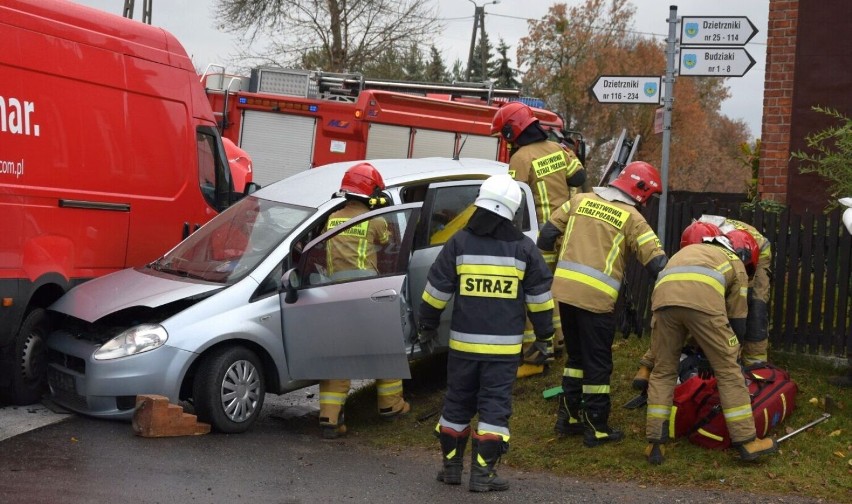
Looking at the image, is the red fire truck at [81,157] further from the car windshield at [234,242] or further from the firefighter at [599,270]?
the firefighter at [599,270]

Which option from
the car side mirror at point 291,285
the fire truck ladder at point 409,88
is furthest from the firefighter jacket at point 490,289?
the fire truck ladder at point 409,88

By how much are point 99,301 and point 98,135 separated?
1.46 metres

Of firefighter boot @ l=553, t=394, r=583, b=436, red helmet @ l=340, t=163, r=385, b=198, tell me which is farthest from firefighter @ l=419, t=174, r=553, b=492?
red helmet @ l=340, t=163, r=385, b=198


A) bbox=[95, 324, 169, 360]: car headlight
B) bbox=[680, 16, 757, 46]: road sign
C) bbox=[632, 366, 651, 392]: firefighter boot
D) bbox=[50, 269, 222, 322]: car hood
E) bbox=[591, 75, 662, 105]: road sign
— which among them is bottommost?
bbox=[632, 366, 651, 392]: firefighter boot

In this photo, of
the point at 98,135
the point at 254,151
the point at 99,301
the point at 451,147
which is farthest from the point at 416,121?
the point at 99,301

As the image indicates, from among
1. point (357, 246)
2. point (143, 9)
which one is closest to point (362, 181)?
point (357, 246)

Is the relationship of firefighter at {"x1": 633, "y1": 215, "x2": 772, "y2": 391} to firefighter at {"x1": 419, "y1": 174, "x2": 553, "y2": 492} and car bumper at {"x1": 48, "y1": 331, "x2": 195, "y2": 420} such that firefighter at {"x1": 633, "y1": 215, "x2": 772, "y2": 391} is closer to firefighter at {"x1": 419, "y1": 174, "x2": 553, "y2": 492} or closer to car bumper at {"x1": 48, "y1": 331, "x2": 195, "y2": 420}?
firefighter at {"x1": 419, "y1": 174, "x2": 553, "y2": 492}

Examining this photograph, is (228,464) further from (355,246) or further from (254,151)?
(254,151)

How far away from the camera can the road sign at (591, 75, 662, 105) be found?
321 inches

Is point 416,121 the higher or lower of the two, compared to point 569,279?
higher

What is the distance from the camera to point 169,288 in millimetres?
6953

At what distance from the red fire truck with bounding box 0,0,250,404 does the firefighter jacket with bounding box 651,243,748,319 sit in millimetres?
4203

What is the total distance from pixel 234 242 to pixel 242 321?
2.79 feet

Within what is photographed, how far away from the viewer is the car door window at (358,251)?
7.06m
